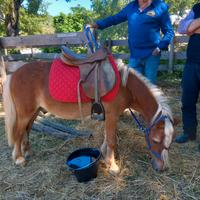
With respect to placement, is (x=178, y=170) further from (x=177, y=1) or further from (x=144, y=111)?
(x=177, y=1)

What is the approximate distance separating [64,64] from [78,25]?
15.4 metres

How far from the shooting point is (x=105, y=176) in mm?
3057

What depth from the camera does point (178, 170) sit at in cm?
313

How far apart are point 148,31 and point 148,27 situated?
52 millimetres

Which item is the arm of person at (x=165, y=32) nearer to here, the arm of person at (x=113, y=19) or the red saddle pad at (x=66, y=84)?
the arm of person at (x=113, y=19)

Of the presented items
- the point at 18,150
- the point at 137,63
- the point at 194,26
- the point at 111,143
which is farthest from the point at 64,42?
the point at 111,143

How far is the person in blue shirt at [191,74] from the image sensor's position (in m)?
3.36

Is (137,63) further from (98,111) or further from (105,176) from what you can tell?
(105,176)

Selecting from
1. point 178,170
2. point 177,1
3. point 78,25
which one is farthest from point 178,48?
point 78,25

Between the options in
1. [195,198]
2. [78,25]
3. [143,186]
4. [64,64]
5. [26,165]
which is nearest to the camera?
[195,198]

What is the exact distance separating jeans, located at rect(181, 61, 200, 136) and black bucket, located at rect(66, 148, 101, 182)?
145 cm

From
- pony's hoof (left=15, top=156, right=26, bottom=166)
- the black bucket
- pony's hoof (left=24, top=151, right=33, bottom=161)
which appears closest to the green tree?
pony's hoof (left=24, top=151, right=33, bottom=161)

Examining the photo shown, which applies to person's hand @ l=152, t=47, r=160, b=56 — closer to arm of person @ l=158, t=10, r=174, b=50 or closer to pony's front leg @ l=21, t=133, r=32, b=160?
arm of person @ l=158, t=10, r=174, b=50

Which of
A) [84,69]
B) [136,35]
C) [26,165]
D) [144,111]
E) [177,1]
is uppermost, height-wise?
[177,1]
